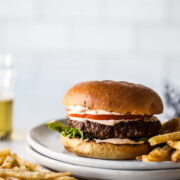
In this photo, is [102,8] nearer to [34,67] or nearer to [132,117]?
[34,67]

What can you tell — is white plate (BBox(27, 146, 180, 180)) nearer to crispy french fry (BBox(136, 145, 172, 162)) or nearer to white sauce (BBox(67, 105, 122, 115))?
crispy french fry (BBox(136, 145, 172, 162))

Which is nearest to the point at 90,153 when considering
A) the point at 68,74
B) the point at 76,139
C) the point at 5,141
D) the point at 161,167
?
the point at 76,139

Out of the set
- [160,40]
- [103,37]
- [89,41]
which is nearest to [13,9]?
[89,41]

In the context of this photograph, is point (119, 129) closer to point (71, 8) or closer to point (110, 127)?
point (110, 127)

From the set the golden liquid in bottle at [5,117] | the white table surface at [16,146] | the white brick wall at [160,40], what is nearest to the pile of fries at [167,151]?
the white table surface at [16,146]

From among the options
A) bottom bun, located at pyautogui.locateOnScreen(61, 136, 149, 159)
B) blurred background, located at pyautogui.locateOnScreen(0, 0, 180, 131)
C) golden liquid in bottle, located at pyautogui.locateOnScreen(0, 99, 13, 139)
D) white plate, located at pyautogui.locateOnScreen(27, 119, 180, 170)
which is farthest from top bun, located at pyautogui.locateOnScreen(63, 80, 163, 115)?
blurred background, located at pyautogui.locateOnScreen(0, 0, 180, 131)
